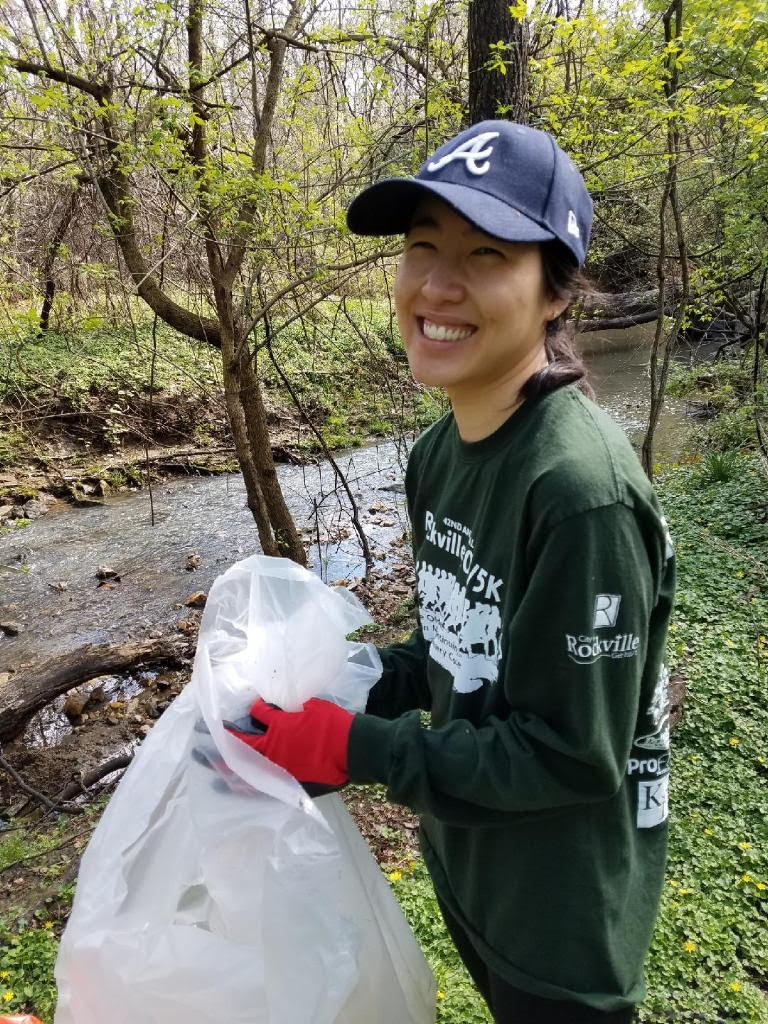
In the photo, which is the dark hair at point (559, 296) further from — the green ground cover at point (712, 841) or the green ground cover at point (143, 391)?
the green ground cover at point (143, 391)

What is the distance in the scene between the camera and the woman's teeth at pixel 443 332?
3.10ft

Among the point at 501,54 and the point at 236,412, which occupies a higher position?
the point at 501,54

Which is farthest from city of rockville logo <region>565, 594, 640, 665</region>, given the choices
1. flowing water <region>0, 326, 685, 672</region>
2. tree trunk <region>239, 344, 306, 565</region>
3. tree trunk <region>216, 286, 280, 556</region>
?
flowing water <region>0, 326, 685, 672</region>

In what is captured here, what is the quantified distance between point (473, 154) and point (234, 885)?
1.17 m

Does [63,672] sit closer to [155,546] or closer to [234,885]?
[155,546]

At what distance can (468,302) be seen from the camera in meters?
0.92

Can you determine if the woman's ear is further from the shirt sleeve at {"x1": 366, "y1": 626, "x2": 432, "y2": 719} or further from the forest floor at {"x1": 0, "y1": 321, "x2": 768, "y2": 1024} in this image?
the forest floor at {"x1": 0, "y1": 321, "x2": 768, "y2": 1024}

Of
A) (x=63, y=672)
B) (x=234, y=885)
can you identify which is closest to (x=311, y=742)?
(x=234, y=885)

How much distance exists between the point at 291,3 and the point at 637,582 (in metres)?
4.49

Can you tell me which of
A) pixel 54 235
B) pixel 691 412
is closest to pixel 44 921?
pixel 54 235

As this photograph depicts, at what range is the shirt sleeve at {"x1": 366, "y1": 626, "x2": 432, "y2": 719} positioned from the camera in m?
1.25

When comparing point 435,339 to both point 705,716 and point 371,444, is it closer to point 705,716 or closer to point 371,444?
point 705,716

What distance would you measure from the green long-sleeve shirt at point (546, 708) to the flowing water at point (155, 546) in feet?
13.8

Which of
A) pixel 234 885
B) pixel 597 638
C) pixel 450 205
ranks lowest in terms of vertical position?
pixel 234 885
